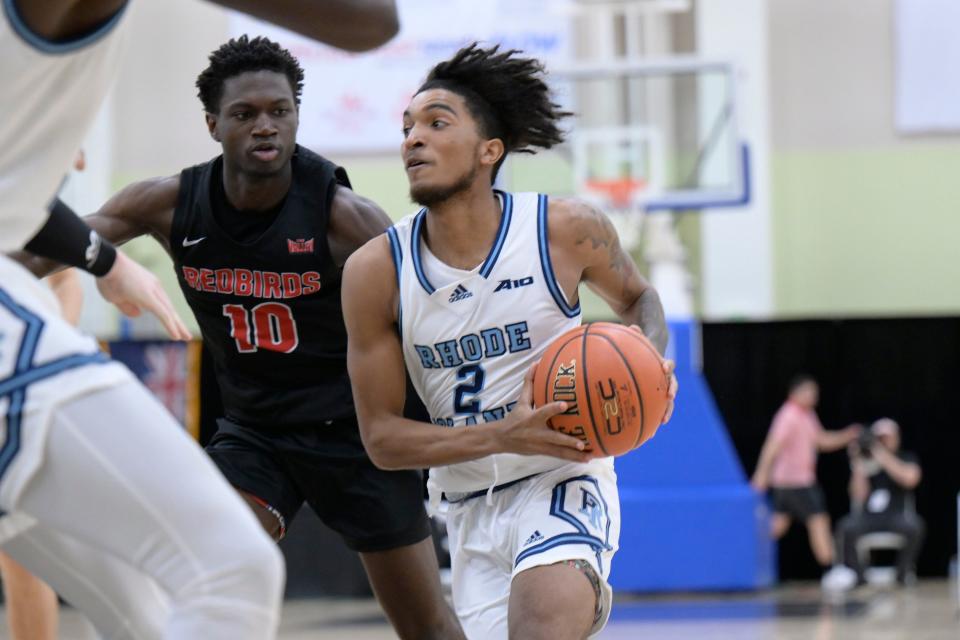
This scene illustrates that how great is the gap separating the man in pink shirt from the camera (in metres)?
0.33

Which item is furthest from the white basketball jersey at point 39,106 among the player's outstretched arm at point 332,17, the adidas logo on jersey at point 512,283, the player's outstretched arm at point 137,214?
the player's outstretched arm at point 137,214

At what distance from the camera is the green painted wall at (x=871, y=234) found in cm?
1472

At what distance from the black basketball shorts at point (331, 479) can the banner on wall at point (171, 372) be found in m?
8.11

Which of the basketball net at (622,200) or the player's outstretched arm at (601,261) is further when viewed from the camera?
the basketball net at (622,200)

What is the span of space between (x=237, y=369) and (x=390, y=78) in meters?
10.9

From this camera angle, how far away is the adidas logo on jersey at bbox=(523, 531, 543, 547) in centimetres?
→ 353

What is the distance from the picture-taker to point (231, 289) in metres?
4.09

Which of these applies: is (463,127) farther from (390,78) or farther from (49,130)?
(390,78)

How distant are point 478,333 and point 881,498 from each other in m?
9.13

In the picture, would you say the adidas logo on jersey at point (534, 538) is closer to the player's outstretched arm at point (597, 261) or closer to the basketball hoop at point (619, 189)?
the player's outstretched arm at point (597, 261)

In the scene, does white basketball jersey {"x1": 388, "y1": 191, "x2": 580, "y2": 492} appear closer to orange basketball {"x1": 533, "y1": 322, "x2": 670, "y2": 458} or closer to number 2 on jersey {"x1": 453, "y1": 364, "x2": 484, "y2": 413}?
number 2 on jersey {"x1": 453, "y1": 364, "x2": 484, "y2": 413}

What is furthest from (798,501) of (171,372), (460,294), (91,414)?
(91,414)

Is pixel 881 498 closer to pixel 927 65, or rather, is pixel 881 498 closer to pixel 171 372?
pixel 927 65

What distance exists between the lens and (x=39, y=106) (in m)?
2.22
